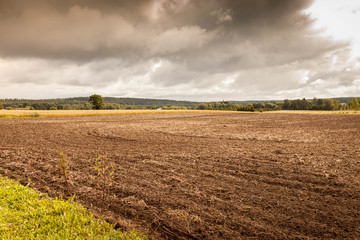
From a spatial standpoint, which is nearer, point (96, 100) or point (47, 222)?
point (47, 222)

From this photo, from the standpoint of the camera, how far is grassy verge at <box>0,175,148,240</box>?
4.14 meters

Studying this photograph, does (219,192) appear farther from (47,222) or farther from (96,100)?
(96,100)

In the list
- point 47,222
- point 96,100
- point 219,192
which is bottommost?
point 219,192

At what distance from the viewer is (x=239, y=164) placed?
33.2 ft

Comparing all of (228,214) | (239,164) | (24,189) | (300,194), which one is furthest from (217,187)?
(24,189)

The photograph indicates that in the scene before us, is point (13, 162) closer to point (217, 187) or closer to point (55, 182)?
point (55, 182)

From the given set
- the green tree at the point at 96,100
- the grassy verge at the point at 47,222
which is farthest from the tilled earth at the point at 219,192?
the green tree at the point at 96,100

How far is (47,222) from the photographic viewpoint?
4.62m

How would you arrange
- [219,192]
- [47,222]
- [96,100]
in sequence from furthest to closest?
[96,100]
[219,192]
[47,222]

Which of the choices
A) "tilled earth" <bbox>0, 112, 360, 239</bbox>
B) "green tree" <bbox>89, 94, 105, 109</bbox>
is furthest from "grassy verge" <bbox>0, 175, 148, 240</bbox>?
"green tree" <bbox>89, 94, 105, 109</bbox>

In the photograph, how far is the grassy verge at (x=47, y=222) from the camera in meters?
4.14

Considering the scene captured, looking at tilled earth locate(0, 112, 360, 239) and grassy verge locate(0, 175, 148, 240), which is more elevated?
grassy verge locate(0, 175, 148, 240)

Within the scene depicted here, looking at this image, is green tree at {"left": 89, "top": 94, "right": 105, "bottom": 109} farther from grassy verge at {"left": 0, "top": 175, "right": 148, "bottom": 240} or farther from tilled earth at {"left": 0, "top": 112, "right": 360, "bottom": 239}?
grassy verge at {"left": 0, "top": 175, "right": 148, "bottom": 240}

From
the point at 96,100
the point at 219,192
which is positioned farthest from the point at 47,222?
the point at 96,100
